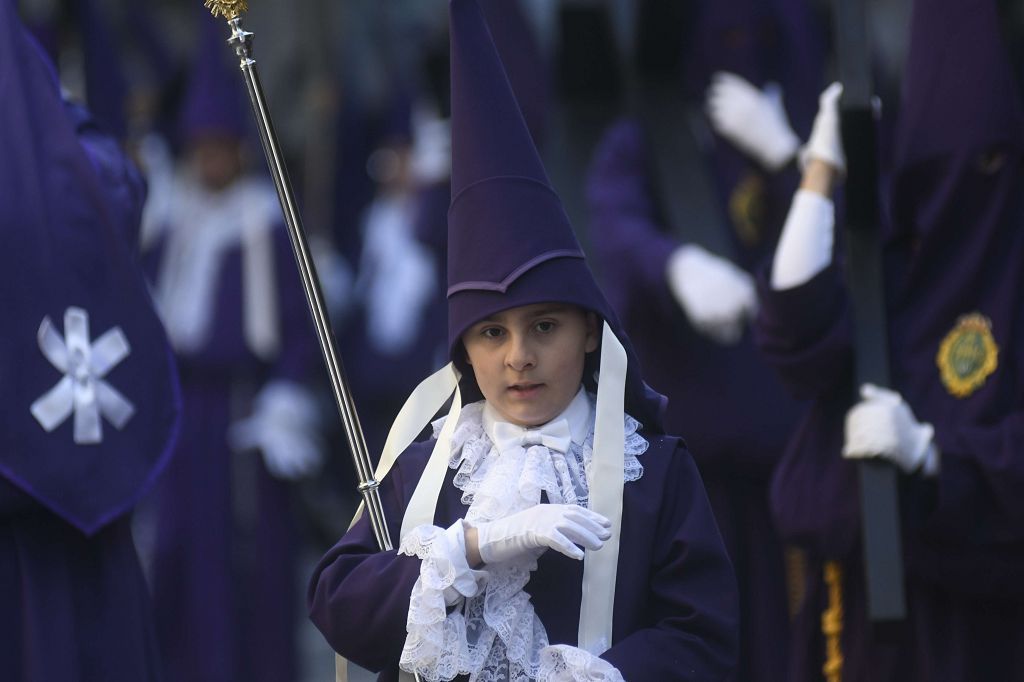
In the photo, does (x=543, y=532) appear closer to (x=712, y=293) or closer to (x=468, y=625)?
(x=468, y=625)

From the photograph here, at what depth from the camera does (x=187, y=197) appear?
855 cm

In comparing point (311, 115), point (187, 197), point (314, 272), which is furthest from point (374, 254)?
point (314, 272)

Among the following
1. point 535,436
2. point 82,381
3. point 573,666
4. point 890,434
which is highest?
point 82,381

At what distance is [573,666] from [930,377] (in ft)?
5.94

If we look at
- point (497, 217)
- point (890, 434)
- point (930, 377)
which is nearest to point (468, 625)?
point (497, 217)

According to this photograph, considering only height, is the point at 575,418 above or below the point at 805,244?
below

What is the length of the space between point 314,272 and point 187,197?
5057 millimetres

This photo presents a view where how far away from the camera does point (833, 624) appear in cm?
485

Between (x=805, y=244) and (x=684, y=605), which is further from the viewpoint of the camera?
(x=805, y=244)

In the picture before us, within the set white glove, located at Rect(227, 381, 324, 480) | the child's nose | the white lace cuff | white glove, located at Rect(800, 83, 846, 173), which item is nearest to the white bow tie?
the child's nose

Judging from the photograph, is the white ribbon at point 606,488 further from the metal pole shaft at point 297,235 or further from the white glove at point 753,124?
the white glove at point 753,124

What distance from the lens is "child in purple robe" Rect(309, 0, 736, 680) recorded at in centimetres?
333

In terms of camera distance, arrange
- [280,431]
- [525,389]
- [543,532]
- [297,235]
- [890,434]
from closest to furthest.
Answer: [543,532], [525,389], [297,235], [890,434], [280,431]

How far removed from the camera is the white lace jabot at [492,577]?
10.8 ft
